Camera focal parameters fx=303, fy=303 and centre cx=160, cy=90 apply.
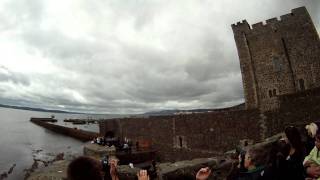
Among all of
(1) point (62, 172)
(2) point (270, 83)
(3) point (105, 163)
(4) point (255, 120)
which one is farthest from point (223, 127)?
(3) point (105, 163)

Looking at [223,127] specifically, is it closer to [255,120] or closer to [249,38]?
[255,120]

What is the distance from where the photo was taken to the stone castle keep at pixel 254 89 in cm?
1991

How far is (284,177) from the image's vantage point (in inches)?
173

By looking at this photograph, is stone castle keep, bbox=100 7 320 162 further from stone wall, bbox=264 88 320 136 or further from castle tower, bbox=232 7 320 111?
stone wall, bbox=264 88 320 136

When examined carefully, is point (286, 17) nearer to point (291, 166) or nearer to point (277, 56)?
point (277, 56)

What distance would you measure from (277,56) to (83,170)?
25.0 m

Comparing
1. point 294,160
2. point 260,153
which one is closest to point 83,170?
point 294,160

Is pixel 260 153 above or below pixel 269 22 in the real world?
below

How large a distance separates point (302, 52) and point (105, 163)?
2366cm

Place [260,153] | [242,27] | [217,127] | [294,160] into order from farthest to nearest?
[242,27]
[217,127]
[260,153]
[294,160]

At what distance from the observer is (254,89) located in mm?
26312

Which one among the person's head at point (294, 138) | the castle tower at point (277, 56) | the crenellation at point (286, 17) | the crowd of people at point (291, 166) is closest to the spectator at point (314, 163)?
the crowd of people at point (291, 166)

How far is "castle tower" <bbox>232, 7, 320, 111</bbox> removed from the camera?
23.9 metres

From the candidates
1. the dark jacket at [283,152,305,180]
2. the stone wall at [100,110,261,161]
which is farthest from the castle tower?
the dark jacket at [283,152,305,180]
